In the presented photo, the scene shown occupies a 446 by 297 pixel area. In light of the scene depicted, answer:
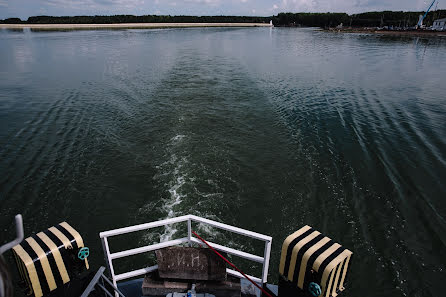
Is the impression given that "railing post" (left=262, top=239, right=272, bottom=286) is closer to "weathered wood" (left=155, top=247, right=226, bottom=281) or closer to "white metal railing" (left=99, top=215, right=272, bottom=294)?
"white metal railing" (left=99, top=215, right=272, bottom=294)

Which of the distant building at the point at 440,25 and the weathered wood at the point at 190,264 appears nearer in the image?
the weathered wood at the point at 190,264

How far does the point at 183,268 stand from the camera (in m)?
6.22

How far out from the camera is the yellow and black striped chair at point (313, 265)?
5.20 metres

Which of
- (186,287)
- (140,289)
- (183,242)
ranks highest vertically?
(183,242)

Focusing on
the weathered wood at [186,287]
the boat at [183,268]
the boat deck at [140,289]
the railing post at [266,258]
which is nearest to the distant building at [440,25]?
the boat at [183,268]

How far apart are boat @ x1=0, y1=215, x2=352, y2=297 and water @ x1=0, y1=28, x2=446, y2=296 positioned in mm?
3931

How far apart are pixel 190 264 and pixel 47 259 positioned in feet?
9.86

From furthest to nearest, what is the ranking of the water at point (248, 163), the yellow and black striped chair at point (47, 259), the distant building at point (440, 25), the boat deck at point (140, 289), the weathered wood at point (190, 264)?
→ the distant building at point (440, 25), the water at point (248, 163), the boat deck at point (140, 289), the weathered wood at point (190, 264), the yellow and black striped chair at point (47, 259)

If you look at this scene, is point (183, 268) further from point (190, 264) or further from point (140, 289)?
point (140, 289)

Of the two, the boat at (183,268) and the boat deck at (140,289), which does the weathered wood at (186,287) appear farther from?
the boat deck at (140,289)

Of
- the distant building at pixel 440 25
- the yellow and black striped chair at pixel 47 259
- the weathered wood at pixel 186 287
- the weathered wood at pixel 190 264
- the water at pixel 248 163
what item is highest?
the distant building at pixel 440 25

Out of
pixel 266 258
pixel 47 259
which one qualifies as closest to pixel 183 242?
pixel 266 258

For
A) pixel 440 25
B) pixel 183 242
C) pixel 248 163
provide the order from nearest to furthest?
pixel 183 242
pixel 248 163
pixel 440 25

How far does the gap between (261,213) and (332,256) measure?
7020 mm
